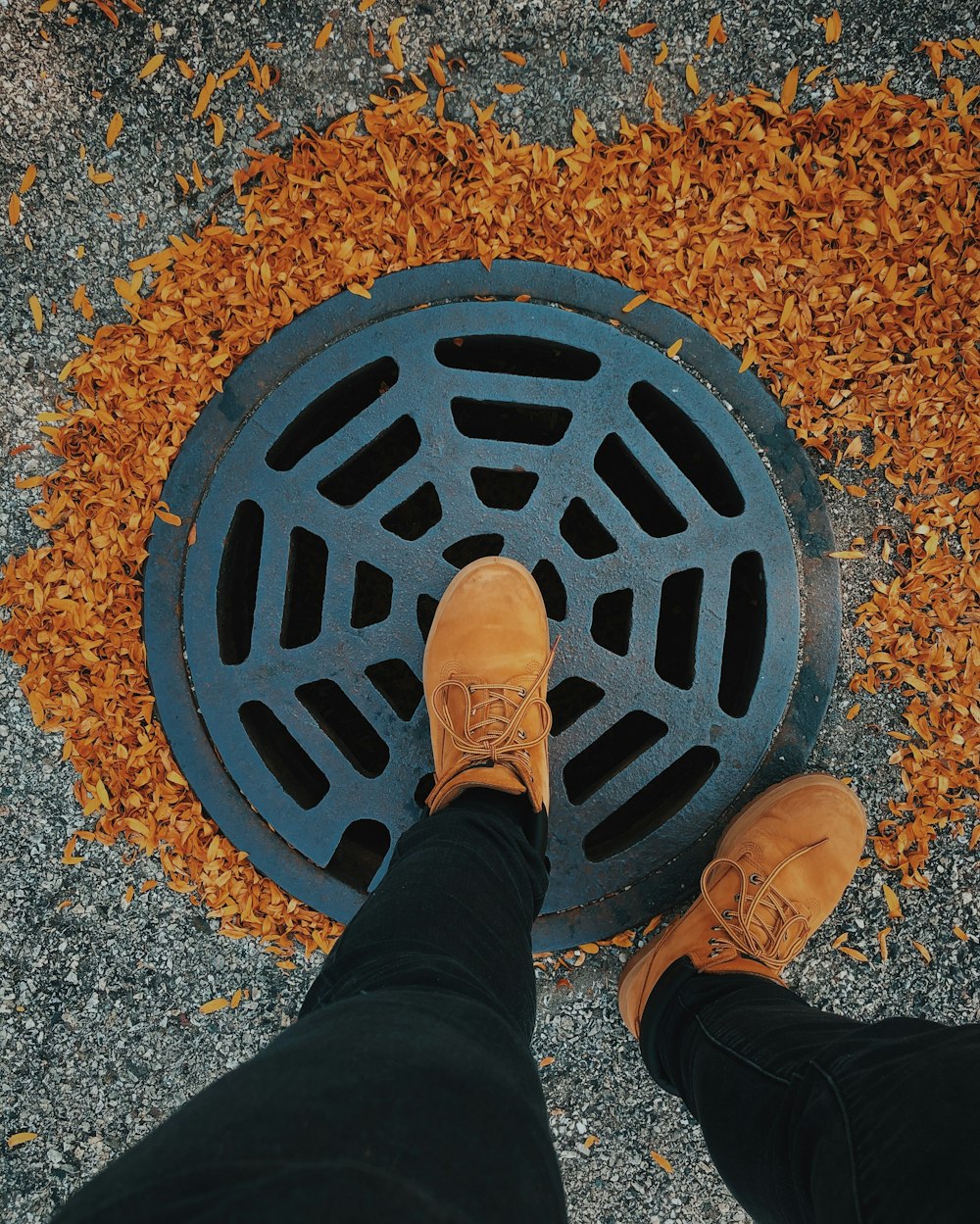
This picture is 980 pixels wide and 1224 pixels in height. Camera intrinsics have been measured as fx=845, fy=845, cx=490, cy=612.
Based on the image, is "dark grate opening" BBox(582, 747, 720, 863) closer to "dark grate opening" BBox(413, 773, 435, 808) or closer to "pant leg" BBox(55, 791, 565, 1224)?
"dark grate opening" BBox(413, 773, 435, 808)

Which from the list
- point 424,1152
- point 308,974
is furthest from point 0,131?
point 424,1152

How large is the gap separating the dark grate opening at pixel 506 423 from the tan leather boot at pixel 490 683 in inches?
11.0

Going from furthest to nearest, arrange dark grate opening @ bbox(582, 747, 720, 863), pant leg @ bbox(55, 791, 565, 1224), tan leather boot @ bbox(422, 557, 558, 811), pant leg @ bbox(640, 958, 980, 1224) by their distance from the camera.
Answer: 1. dark grate opening @ bbox(582, 747, 720, 863)
2. tan leather boot @ bbox(422, 557, 558, 811)
3. pant leg @ bbox(640, 958, 980, 1224)
4. pant leg @ bbox(55, 791, 565, 1224)

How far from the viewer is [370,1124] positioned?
0.71 meters

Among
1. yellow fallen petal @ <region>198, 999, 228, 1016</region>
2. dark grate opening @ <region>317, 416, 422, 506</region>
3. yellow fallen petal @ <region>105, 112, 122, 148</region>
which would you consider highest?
yellow fallen petal @ <region>105, 112, 122, 148</region>

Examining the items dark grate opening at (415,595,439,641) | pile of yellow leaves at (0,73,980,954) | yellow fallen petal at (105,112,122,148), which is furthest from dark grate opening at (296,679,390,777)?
yellow fallen petal at (105,112,122,148)

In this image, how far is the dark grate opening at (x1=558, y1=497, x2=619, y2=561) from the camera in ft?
5.10

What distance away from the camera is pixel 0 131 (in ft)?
4.78

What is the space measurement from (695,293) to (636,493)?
14.0 inches

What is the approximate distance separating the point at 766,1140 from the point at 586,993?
0.47 m

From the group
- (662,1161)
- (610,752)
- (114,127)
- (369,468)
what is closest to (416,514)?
(369,468)

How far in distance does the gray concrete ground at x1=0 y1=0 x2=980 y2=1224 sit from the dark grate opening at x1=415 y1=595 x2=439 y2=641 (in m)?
0.64

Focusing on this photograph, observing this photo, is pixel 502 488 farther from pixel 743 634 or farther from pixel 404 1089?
pixel 404 1089

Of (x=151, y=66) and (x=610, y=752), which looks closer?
(x=151, y=66)
